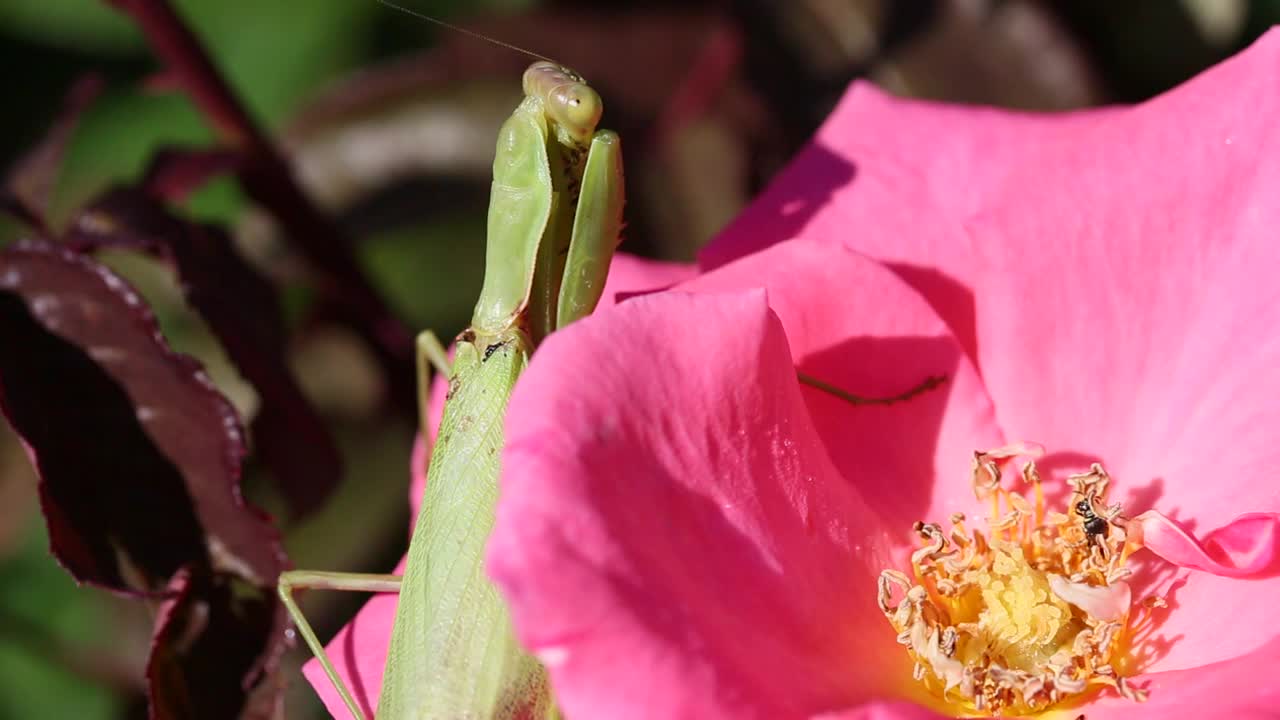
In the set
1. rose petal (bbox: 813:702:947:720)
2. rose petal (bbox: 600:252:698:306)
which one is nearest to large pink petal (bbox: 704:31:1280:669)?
rose petal (bbox: 600:252:698:306)

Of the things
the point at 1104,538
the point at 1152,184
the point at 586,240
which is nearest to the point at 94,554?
the point at 586,240

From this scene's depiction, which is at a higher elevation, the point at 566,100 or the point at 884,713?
the point at 566,100

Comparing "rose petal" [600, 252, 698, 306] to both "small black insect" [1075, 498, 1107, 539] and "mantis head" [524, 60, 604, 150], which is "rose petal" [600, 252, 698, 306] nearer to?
"mantis head" [524, 60, 604, 150]

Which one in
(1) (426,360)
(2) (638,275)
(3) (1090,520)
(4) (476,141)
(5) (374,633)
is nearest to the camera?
(3) (1090,520)

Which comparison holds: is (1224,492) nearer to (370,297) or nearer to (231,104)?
(370,297)

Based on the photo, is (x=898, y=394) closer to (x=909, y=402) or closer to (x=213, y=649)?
(x=909, y=402)

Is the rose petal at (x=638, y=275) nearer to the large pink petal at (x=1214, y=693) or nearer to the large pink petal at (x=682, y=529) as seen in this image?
the large pink petal at (x=682, y=529)

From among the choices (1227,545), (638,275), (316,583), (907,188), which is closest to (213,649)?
(316,583)
